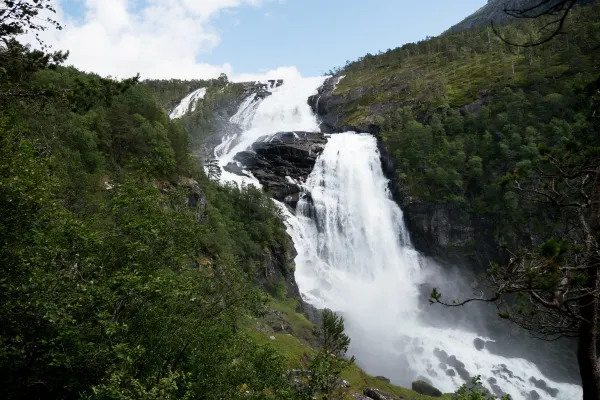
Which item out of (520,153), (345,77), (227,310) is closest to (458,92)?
(520,153)

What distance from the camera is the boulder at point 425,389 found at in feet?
107

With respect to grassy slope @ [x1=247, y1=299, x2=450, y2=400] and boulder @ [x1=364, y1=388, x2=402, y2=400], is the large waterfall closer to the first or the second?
grassy slope @ [x1=247, y1=299, x2=450, y2=400]

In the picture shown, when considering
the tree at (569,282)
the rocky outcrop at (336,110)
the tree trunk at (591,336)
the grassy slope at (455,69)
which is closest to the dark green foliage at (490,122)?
the grassy slope at (455,69)

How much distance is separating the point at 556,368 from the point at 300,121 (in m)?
72.9

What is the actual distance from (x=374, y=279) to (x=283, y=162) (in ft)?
82.3

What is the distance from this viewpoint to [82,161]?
89.4 ft

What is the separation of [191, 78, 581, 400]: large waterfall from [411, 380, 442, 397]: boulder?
2.32 m

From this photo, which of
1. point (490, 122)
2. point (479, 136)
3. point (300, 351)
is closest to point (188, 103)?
point (479, 136)

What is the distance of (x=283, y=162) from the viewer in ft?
208

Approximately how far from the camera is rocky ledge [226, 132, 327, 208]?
185 ft

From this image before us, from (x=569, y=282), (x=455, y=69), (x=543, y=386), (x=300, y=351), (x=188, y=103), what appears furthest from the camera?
(x=188, y=103)

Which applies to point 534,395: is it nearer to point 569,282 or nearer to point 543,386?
point 543,386

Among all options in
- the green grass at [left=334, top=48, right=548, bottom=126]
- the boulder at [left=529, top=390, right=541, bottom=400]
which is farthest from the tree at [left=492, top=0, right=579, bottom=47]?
the green grass at [left=334, top=48, right=548, bottom=126]

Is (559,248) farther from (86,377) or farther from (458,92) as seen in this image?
(458,92)
